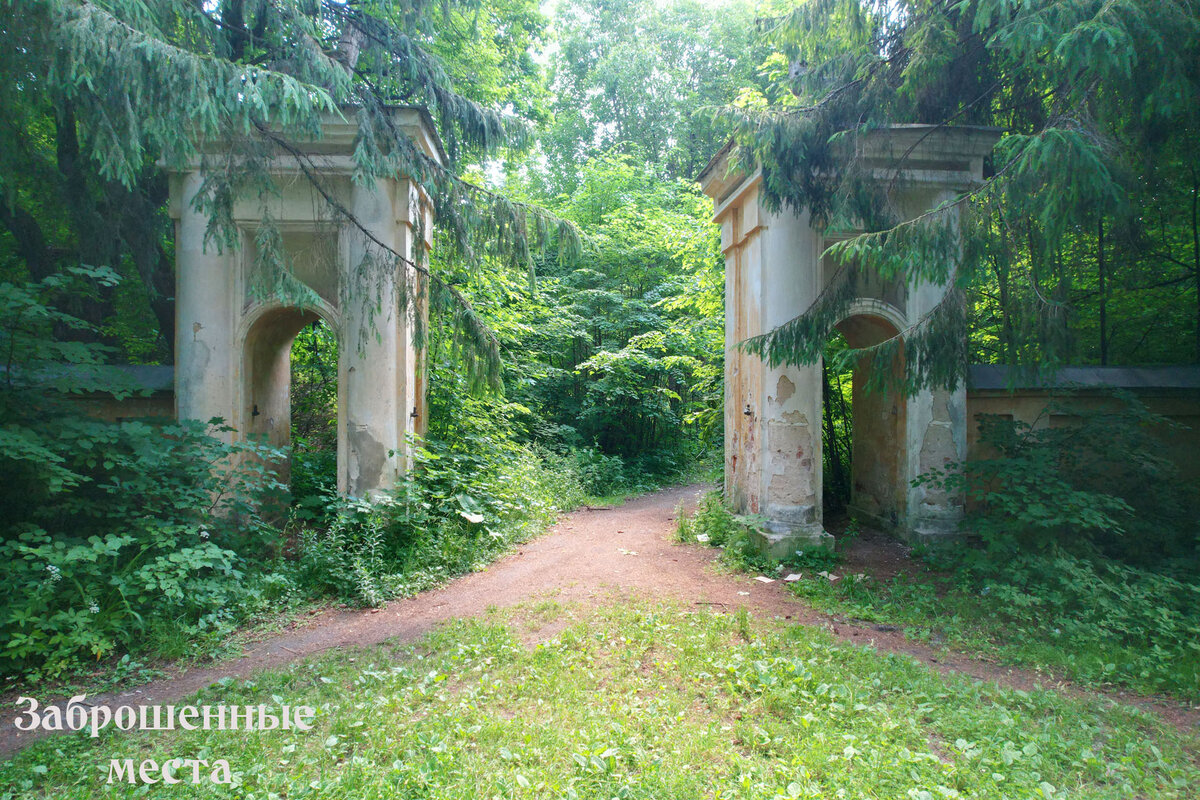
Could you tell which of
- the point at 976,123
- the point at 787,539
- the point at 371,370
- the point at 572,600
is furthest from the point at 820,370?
the point at 371,370

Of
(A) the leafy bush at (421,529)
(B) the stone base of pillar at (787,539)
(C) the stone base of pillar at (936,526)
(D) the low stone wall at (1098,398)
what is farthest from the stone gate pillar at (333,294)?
(D) the low stone wall at (1098,398)

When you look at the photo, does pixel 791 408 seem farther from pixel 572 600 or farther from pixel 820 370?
pixel 572 600

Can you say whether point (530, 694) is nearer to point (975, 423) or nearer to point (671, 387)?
point (975, 423)

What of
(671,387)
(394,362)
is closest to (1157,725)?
(394,362)

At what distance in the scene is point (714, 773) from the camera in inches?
133

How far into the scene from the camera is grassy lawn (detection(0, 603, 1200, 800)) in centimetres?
Result: 324

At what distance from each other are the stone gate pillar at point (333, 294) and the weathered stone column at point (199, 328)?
0.04 feet

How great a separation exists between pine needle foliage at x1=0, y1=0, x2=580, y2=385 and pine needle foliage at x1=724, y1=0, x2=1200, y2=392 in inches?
120

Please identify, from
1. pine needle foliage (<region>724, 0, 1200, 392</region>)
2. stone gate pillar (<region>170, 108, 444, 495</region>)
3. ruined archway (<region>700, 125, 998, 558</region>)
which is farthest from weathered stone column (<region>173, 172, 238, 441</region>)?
ruined archway (<region>700, 125, 998, 558</region>)

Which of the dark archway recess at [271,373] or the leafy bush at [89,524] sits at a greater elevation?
the dark archway recess at [271,373]

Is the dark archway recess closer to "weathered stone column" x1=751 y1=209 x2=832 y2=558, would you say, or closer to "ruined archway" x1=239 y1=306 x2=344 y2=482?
"ruined archway" x1=239 y1=306 x2=344 y2=482

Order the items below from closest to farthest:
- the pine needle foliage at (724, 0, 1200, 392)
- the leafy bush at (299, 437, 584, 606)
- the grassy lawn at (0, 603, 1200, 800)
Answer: the grassy lawn at (0, 603, 1200, 800) → the pine needle foliage at (724, 0, 1200, 392) → the leafy bush at (299, 437, 584, 606)

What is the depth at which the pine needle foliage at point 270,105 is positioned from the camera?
461 centimetres

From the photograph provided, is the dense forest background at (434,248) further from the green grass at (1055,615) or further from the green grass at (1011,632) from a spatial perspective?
the green grass at (1011,632)
